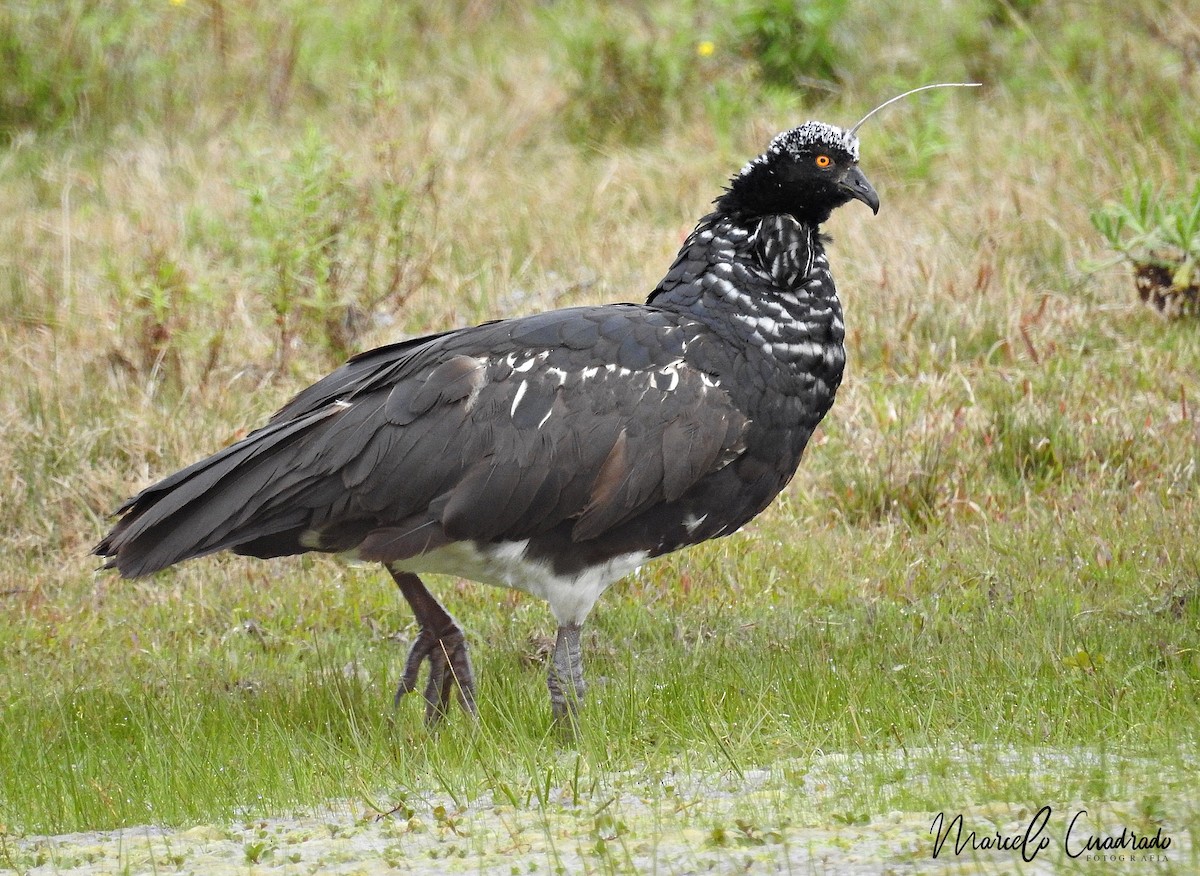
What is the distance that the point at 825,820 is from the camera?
3.70m

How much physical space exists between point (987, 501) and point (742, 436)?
2.35 m

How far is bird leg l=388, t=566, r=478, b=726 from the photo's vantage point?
5.23 metres

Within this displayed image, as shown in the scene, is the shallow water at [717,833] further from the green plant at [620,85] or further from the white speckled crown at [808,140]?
the green plant at [620,85]

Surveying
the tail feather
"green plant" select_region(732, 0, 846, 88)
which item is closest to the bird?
the tail feather

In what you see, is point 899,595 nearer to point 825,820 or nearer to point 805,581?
point 805,581

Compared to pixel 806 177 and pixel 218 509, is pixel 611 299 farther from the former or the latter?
pixel 218 509

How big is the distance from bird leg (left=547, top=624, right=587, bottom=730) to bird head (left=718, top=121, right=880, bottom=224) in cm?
162

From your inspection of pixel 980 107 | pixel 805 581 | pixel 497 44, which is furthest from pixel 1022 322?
pixel 497 44

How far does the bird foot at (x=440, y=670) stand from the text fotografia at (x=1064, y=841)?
2.09 meters

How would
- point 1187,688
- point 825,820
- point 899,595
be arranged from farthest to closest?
point 899,595 → point 1187,688 → point 825,820

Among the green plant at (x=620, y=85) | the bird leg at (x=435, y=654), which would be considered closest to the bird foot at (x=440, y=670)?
the bird leg at (x=435, y=654)

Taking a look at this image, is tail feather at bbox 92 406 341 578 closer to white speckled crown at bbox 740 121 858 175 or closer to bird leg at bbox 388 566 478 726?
bird leg at bbox 388 566 478 726

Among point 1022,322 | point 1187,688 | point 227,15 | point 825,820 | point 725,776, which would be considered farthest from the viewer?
point 227,15

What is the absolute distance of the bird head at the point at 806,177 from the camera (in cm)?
540
